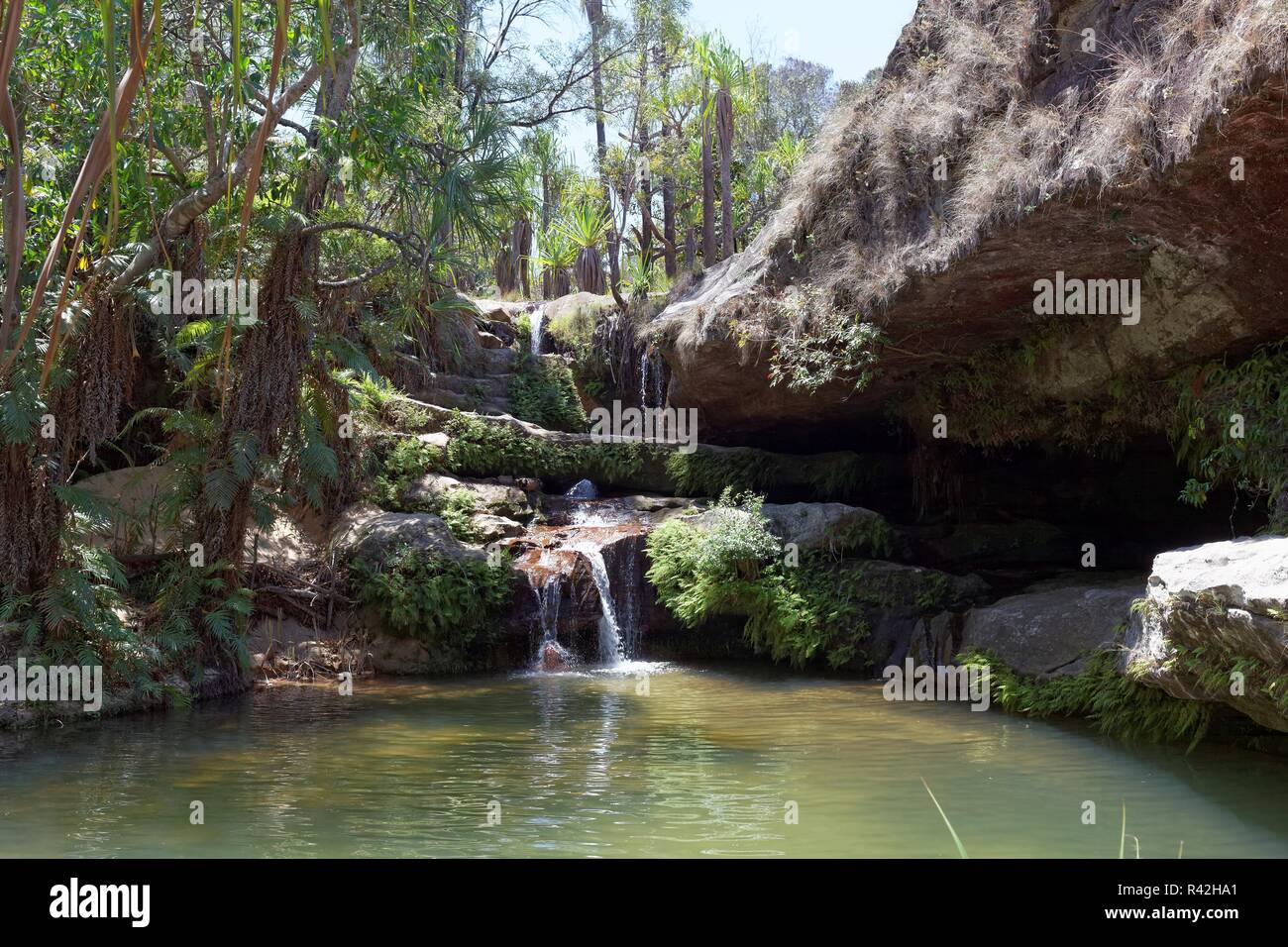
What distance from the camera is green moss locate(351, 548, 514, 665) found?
513 inches

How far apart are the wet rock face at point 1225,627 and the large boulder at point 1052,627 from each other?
1.49 metres

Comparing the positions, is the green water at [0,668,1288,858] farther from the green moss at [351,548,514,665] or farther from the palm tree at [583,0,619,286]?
the palm tree at [583,0,619,286]

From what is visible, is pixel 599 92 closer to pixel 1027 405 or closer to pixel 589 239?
pixel 589 239

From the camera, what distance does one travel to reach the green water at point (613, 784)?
5.92 m

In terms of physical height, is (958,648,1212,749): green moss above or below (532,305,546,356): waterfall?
below

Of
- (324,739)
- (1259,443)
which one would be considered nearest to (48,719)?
(324,739)

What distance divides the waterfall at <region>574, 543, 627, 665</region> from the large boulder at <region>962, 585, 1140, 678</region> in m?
4.70

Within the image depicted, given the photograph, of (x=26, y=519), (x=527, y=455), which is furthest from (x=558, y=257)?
(x=26, y=519)

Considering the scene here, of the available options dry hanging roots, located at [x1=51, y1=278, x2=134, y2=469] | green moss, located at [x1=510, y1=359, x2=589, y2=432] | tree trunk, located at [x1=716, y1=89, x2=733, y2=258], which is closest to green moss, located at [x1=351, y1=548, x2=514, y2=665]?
dry hanging roots, located at [x1=51, y1=278, x2=134, y2=469]

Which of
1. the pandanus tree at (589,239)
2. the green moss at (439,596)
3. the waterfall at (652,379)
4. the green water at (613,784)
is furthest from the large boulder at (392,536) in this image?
the pandanus tree at (589,239)

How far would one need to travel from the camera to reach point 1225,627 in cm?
735

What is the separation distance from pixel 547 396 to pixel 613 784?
608 inches

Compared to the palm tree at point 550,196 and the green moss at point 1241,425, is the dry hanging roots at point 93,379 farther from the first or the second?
the palm tree at point 550,196
